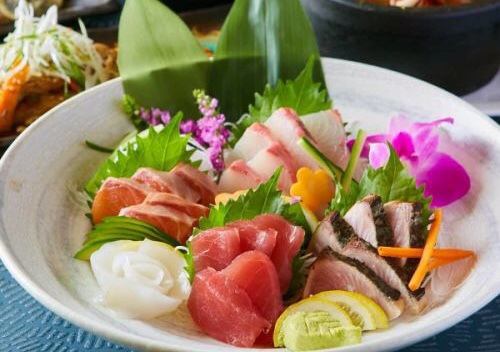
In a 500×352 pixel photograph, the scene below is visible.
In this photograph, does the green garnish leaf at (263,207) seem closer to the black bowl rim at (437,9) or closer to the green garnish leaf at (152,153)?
the green garnish leaf at (152,153)

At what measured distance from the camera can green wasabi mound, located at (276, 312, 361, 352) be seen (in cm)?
152

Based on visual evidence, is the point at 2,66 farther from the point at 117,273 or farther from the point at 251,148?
the point at 117,273

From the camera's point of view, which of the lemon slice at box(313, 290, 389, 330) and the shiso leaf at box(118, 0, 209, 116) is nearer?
the lemon slice at box(313, 290, 389, 330)

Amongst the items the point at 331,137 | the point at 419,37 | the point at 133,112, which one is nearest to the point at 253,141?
the point at 331,137

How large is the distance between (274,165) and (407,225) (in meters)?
0.47

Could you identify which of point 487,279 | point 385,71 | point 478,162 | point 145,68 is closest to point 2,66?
point 145,68

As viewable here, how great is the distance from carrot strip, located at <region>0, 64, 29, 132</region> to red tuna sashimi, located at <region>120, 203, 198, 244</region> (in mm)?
1132

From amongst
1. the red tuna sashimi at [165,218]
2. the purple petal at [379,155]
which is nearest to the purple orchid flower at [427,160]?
the purple petal at [379,155]

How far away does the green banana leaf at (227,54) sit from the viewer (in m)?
2.49

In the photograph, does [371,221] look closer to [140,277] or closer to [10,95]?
[140,277]

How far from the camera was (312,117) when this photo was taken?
2229 mm

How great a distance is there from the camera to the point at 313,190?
1987mm

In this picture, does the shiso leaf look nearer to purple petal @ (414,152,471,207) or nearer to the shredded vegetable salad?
the shredded vegetable salad

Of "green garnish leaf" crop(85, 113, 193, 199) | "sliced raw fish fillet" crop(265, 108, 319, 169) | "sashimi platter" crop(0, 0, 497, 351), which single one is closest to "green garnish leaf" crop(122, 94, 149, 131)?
"sashimi platter" crop(0, 0, 497, 351)
